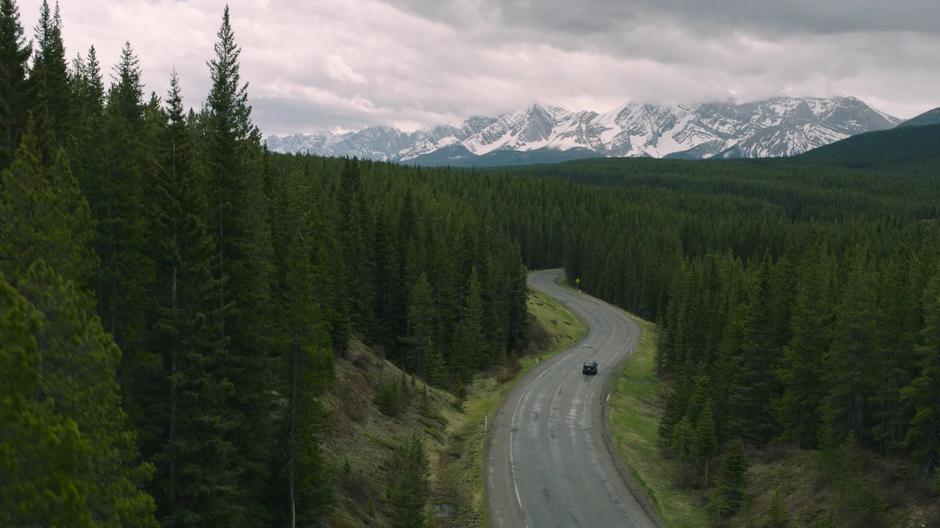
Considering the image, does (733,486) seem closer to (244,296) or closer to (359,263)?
(244,296)

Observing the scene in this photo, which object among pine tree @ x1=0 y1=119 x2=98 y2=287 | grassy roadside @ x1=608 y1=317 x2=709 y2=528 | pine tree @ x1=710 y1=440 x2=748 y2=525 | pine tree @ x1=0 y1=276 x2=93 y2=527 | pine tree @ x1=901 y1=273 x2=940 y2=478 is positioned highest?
pine tree @ x1=0 y1=119 x2=98 y2=287

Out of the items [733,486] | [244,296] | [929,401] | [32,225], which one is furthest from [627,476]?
[32,225]

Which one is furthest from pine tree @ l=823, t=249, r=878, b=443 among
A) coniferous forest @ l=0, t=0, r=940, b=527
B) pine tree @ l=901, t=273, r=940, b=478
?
pine tree @ l=901, t=273, r=940, b=478

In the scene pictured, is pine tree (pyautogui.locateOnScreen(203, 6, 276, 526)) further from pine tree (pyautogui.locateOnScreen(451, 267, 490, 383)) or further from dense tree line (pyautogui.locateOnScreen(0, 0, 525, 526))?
pine tree (pyautogui.locateOnScreen(451, 267, 490, 383))

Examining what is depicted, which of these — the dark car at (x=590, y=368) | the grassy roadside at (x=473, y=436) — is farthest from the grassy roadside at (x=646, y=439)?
the grassy roadside at (x=473, y=436)

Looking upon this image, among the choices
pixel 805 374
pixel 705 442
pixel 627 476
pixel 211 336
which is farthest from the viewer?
pixel 805 374

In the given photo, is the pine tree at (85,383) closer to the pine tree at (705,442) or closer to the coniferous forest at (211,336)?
the coniferous forest at (211,336)

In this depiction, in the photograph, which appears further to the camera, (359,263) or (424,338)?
(424,338)
